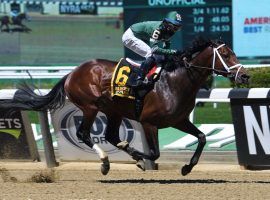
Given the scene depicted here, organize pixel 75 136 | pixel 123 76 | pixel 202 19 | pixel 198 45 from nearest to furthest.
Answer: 1. pixel 198 45
2. pixel 123 76
3. pixel 75 136
4. pixel 202 19

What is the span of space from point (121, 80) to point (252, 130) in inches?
67.7

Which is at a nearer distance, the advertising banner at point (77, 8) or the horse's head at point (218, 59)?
the horse's head at point (218, 59)

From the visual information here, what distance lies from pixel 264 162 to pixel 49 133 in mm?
2943

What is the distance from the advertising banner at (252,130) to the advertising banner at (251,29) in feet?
38.2

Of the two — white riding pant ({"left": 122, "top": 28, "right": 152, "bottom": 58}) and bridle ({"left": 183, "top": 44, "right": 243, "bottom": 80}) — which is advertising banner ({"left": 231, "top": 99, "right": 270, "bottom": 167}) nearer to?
bridle ({"left": 183, "top": 44, "right": 243, "bottom": 80})

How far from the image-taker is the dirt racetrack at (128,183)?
288 inches

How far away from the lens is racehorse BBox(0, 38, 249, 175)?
8.72 metres

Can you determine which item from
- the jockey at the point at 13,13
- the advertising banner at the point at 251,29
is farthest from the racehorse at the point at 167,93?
the jockey at the point at 13,13

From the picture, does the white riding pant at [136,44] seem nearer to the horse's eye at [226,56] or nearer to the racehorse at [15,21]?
the horse's eye at [226,56]

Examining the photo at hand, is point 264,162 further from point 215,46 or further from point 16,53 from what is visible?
point 16,53

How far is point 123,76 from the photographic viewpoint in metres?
9.09

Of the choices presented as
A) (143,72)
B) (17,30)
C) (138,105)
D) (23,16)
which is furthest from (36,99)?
(23,16)

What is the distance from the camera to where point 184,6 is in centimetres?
2092

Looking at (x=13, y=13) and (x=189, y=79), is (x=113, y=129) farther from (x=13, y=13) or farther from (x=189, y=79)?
(x=13, y=13)
